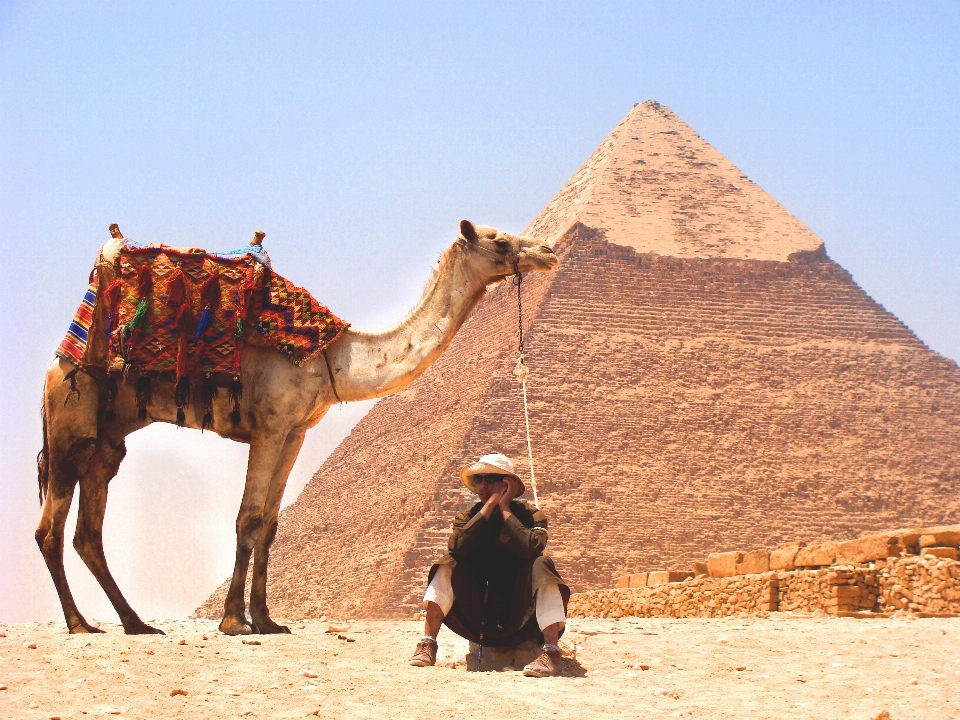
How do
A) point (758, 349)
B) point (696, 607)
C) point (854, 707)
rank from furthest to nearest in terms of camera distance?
1. point (758, 349)
2. point (696, 607)
3. point (854, 707)

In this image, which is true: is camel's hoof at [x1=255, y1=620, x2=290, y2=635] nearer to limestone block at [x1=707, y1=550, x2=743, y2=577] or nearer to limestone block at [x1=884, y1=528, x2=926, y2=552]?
limestone block at [x1=884, y1=528, x2=926, y2=552]

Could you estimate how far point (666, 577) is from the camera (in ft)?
78.5

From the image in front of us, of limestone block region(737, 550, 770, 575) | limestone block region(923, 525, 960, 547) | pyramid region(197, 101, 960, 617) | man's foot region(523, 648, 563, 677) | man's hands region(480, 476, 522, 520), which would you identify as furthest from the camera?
pyramid region(197, 101, 960, 617)

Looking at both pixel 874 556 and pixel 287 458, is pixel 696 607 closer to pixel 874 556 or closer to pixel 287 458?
pixel 874 556

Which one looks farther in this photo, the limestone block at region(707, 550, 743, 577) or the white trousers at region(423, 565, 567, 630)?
the limestone block at region(707, 550, 743, 577)

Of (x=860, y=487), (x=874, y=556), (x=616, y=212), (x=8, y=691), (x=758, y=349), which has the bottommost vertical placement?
(x=8, y=691)

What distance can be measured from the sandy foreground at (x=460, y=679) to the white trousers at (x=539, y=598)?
0.82ft

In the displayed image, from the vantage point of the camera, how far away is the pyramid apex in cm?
9312

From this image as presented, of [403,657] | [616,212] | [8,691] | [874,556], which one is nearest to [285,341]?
[403,657]

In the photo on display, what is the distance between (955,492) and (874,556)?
7147 cm

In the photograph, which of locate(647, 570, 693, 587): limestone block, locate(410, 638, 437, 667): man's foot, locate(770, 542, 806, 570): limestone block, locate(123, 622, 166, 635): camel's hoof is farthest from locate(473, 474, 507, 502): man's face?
locate(647, 570, 693, 587): limestone block

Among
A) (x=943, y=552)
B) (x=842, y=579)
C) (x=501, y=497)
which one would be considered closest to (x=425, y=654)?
(x=501, y=497)

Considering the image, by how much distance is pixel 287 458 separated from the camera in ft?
35.6

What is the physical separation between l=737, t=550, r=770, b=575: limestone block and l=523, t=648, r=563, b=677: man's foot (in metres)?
10.1
